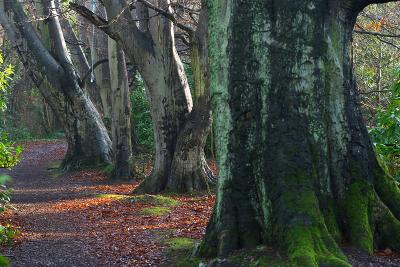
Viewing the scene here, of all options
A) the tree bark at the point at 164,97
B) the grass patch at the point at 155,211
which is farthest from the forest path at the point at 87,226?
the tree bark at the point at 164,97

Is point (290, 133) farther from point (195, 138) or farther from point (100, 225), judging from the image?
point (195, 138)

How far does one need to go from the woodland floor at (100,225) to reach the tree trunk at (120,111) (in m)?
0.67

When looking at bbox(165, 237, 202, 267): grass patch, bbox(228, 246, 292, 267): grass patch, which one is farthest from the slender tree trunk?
bbox(228, 246, 292, 267): grass patch

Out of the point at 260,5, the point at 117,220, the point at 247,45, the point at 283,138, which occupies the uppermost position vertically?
the point at 260,5

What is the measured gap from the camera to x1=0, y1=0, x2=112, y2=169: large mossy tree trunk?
18359mm

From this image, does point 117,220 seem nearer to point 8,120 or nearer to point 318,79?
point 318,79

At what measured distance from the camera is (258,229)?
5418 mm

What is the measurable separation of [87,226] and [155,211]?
1.44 meters

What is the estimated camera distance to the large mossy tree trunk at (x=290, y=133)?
523 centimetres

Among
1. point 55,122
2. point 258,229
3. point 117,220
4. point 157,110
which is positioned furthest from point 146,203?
point 55,122

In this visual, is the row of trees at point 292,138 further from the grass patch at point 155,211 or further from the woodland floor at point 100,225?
the grass patch at point 155,211

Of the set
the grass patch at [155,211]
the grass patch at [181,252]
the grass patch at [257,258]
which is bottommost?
the grass patch at [181,252]

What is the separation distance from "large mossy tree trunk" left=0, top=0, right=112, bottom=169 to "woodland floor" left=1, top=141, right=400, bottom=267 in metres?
2.31

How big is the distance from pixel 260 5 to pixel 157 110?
27.0 feet
